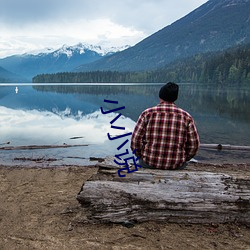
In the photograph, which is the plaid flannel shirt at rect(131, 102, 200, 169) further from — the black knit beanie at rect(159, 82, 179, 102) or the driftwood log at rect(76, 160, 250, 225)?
the driftwood log at rect(76, 160, 250, 225)

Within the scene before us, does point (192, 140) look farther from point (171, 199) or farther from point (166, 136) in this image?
point (171, 199)

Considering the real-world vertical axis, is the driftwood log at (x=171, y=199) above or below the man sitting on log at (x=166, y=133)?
below

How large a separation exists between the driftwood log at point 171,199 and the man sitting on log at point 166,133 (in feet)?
1.34

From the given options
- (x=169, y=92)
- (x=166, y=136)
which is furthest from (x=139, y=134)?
(x=169, y=92)

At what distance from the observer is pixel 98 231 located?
531 centimetres

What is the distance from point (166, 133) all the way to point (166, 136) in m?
0.06

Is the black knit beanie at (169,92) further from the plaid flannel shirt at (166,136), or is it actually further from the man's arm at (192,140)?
the man's arm at (192,140)

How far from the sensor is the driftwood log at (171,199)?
213 inches

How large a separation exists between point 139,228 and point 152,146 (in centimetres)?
150

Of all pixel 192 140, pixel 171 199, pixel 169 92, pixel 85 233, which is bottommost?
pixel 85 233

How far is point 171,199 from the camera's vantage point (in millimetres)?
5406

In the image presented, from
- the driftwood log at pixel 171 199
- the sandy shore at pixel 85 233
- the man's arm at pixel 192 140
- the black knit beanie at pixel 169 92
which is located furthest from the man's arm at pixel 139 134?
the sandy shore at pixel 85 233

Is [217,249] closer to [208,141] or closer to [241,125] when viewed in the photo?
[208,141]

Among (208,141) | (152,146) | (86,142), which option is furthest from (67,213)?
(208,141)
